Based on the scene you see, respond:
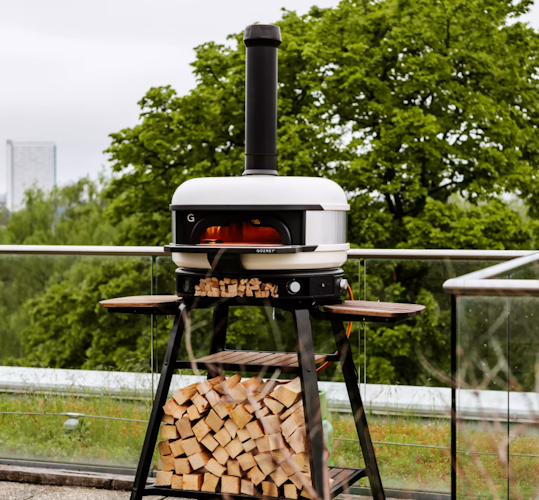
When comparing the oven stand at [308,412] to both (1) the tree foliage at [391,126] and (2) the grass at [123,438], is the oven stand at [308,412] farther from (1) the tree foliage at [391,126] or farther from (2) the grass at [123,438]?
(1) the tree foliage at [391,126]

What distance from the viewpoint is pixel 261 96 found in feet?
10.3

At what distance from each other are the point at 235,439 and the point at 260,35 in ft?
5.16

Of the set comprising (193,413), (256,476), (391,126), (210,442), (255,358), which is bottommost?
(256,476)

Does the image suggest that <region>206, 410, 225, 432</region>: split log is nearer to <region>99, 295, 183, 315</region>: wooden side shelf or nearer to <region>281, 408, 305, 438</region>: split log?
<region>281, 408, 305, 438</region>: split log

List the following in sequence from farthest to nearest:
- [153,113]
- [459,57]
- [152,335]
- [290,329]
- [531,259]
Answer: [153,113] → [459,57] → [290,329] → [152,335] → [531,259]

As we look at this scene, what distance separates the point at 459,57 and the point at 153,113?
669 centimetres

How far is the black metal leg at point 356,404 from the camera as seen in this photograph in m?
3.03

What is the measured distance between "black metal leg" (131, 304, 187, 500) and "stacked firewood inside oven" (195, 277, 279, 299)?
0.48 ft

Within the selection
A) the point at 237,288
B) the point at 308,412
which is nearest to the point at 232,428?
the point at 308,412

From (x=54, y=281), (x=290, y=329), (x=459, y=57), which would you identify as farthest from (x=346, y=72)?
(x=54, y=281)

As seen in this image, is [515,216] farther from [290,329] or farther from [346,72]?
[290,329]

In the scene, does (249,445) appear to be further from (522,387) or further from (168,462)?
(522,387)

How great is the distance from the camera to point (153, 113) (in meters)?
17.6

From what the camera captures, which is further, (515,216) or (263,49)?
(515,216)
